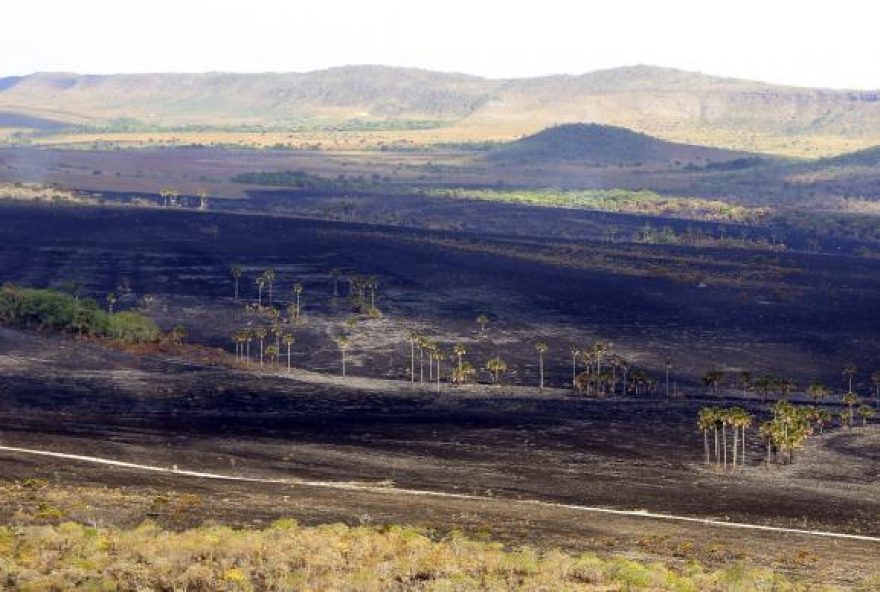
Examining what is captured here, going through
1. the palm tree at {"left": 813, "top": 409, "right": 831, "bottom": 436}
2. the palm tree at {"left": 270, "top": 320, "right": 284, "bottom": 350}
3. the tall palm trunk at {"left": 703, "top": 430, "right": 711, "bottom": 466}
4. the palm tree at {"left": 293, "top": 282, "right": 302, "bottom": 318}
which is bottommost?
the palm tree at {"left": 813, "top": 409, "right": 831, "bottom": 436}

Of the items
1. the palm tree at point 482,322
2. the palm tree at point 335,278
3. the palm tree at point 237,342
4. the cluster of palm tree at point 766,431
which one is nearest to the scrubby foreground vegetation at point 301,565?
the cluster of palm tree at point 766,431

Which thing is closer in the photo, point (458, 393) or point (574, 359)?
point (458, 393)

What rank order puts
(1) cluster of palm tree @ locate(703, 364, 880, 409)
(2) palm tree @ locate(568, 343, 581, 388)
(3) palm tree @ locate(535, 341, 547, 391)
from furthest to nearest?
1. (2) palm tree @ locate(568, 343, 581, 388)
2. (3) palm tree @ locate(535, 341, 547, 391)
3. (1) cluster of palm tree @ locate(703, 364, 880, 409)

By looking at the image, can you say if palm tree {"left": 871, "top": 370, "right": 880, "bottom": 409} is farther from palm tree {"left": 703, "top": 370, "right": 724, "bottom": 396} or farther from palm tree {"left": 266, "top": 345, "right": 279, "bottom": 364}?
palm tree {"left": 266, "top": 345, "right": 279, "bottom": 364}

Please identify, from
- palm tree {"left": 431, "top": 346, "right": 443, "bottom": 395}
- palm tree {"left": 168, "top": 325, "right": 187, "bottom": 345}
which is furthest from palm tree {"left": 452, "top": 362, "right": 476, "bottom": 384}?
palm tree {"left": 168, "top": 325, "right": 187, "bottom": 345}

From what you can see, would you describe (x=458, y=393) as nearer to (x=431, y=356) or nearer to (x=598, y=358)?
(x=431, y=356)

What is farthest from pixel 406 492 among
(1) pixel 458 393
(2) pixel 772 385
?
(2) pixel 772 385
